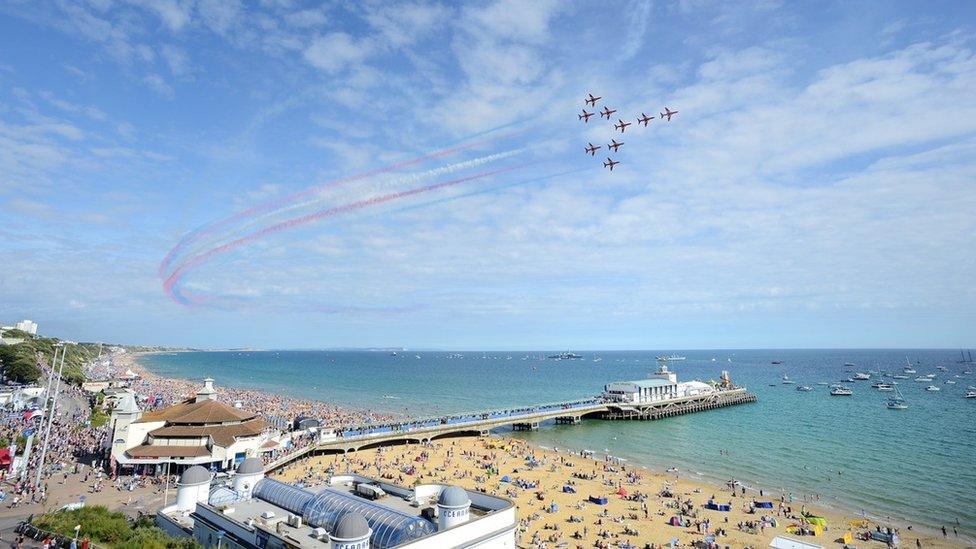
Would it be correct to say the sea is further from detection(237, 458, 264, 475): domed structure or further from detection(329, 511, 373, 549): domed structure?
detection(237, 458, 264, 475): domed structure

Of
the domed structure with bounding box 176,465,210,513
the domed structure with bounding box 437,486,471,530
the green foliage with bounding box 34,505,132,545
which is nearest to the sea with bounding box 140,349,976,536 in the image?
the domed structure with bounding box 437,486,471,530

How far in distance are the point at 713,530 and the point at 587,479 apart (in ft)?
49.1

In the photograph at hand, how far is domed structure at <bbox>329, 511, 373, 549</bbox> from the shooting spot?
17.0m

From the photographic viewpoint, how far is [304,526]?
2114 centimetres

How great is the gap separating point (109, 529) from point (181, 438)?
1951 centimetres

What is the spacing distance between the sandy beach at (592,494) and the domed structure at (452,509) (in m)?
15.3

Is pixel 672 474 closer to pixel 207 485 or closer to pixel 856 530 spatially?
pixel 856 530

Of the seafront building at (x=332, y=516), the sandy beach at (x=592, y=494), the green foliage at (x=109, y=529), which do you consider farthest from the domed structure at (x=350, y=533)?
the sandy beach at (x=592, y=494)

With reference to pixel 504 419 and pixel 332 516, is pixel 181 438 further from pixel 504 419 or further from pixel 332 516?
pixel 504 419

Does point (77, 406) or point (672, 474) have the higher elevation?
point (77, 406)

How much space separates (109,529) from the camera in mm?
23328

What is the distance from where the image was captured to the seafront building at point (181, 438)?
40188 mm

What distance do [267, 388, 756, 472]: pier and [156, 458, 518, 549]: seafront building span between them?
75.3 ft

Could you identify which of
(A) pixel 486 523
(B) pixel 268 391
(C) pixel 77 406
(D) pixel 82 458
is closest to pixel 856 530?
(A) pixel 486 523
